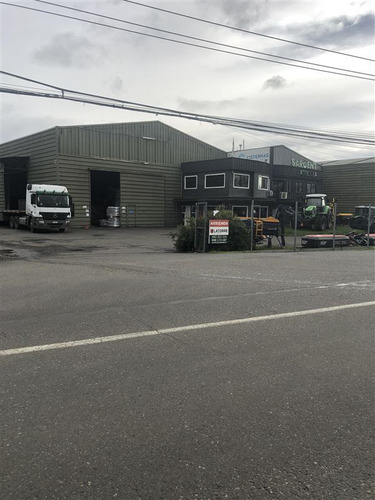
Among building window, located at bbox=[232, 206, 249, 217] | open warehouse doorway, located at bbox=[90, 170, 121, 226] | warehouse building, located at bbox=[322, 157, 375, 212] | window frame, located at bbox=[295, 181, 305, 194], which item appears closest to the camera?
building window, located at bbox=[232, 206, 249, 217]

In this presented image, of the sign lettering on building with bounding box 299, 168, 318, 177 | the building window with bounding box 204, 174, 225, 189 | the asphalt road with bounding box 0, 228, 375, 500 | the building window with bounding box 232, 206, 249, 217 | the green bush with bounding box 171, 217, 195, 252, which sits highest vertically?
the sign lettering on building with bounding box 299, 168, 318, 177

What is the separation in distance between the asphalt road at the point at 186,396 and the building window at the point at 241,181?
28.3 meters

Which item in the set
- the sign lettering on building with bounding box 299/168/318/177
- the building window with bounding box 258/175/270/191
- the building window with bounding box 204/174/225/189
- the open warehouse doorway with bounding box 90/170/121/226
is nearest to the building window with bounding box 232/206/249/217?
the building window with bounding box 258/175/270/191

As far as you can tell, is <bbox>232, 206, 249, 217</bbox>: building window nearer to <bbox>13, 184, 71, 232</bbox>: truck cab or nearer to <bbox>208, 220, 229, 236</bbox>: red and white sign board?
Result: <bbox>13, 184, 71, 232</bbox>: truck cab

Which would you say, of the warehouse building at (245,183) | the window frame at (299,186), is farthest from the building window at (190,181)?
the window frame at (299,186)

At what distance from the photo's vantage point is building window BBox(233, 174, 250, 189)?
34.8 metres

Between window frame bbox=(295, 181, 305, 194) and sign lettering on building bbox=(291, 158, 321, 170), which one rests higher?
sign lettering on building bbox=(291, 158, 321, 170)

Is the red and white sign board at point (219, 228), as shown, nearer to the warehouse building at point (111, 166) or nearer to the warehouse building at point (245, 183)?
the warehouse building at point (245, 183)

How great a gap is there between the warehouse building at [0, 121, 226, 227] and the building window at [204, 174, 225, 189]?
347 centimetres

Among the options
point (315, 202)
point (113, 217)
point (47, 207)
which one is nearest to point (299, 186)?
point (315, 202)

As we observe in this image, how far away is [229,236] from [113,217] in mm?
19256

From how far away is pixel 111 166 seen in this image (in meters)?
34.3

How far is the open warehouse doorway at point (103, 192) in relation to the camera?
36.4 metres

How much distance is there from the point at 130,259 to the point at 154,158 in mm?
25316
